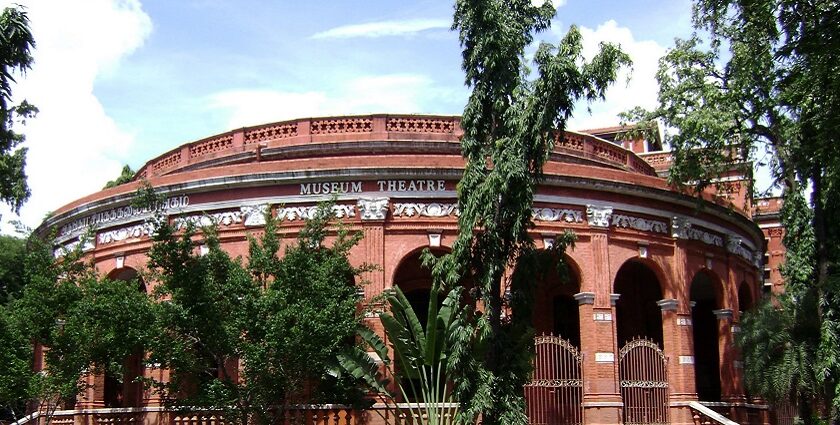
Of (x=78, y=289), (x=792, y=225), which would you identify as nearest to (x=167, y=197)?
(x=78, y=289)

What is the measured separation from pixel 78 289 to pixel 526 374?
364 inches

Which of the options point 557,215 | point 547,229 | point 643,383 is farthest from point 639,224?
point 643,383

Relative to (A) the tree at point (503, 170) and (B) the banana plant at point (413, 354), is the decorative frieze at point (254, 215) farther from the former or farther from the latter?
(A) the tree at point (503, 170)

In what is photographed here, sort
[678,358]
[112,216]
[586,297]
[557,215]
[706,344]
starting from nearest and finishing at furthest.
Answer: [586,297] < [557,215] < [678,358] < [112,216] < [706,344]

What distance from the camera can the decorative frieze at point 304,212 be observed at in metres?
21.0

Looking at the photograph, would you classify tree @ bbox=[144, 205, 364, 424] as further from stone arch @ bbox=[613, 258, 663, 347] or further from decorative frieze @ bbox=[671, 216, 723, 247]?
stone arch @ bbox=[613, 258, 663, 347]

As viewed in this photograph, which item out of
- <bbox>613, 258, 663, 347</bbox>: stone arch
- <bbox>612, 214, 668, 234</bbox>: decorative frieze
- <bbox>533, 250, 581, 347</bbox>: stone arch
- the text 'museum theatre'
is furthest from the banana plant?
<bbox>613, 258, 663, 347</bbox>: stone arch

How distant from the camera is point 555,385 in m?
19.8

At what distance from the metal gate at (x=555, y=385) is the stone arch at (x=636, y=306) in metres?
6.54

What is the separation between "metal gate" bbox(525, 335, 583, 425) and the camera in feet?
65.2

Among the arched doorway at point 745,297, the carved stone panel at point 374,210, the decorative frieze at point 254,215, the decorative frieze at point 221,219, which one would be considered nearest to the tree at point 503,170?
the carved stone panel at point 374,210

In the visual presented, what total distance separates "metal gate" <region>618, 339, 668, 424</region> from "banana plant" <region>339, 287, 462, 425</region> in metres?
4.63

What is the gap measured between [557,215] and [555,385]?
13.6 feet

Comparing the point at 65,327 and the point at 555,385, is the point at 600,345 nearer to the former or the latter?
the point at 555,385
